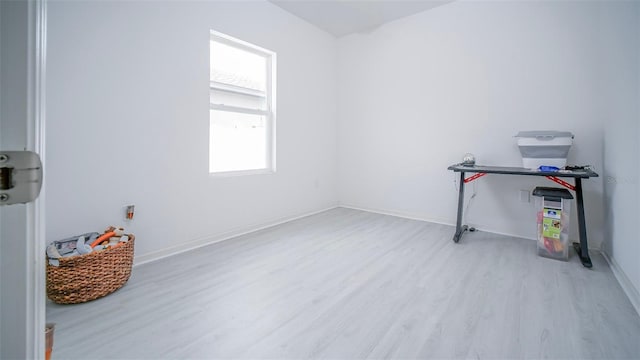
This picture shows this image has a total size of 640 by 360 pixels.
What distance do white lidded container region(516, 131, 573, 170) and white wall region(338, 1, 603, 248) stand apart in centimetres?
39

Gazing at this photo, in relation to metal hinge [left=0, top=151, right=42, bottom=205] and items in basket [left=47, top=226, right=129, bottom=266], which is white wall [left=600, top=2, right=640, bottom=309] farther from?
items in basket [left=47, top=226, right=129, bottom=266]

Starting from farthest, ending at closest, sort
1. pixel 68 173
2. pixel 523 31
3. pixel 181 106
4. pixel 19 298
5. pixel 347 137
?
pixel 347 137, pixel 523 31, pixel 181 106, pixel 68 173, pixel 19 298

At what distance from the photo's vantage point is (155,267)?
2277mm

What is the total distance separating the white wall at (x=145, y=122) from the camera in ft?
6.40

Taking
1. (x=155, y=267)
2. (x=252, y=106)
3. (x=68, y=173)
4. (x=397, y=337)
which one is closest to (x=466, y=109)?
(x=252, y=106)

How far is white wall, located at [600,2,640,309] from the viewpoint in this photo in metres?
1.86

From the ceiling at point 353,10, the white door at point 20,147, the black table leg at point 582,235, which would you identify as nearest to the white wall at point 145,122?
the ceiling at point 353,10

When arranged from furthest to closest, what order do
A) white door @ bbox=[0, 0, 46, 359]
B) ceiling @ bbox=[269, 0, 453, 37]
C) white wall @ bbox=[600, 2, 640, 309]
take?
ceiling @ bbox=[269, 0, 453, 37], white wall @ bbox=[600, 2, 640, 309], white door @ bbox=[0, 0, 46, 359]

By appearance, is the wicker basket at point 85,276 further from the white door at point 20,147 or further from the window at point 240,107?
the white door at point 20,147

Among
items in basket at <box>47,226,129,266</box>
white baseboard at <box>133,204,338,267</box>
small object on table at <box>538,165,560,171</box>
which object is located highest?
small object on table at <box>538,165,560,171</box>

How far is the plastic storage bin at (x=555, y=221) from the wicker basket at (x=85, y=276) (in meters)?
3.20

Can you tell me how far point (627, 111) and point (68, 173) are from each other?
151 inches

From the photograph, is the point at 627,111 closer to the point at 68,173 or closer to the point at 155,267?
the point at 155,267

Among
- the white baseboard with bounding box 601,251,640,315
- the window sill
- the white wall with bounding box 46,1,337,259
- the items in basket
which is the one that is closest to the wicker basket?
the items in basket
